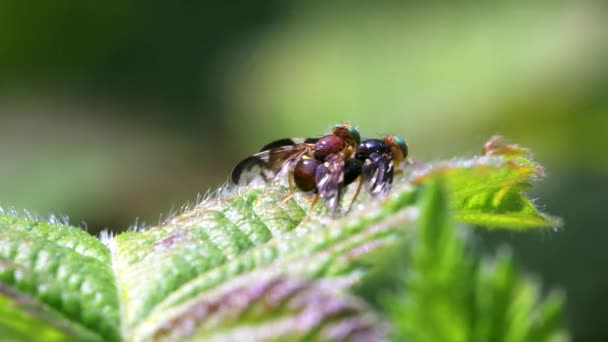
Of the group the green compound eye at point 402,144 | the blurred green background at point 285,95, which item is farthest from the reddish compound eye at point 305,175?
the blurred green background at point 285,95

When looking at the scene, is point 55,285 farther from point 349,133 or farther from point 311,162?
point 349,133

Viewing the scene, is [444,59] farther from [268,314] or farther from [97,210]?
[268,314]

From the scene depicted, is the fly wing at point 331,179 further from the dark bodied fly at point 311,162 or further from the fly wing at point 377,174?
the fly wing at point 377,174

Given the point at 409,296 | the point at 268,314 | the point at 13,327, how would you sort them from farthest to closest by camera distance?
the point at 13,327 < the point at 268,314 < the point at 409,296

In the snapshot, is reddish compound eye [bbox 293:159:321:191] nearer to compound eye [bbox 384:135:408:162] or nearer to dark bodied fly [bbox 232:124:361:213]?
dark bodied fly [bbox 232:124:361:213]

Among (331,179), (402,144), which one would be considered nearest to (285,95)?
(402,144)

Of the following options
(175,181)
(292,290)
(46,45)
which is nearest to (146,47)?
(46,45)
